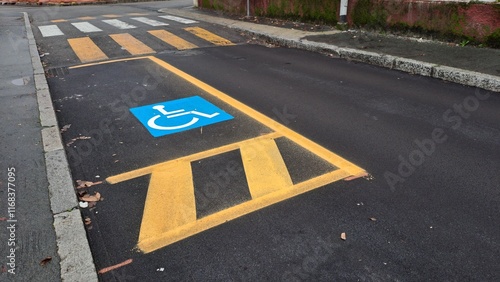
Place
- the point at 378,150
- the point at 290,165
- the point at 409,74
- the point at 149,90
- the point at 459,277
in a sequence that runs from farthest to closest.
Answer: the point at 409,74 < the point at 149,90 < the point at 378,150 < the point at 290,165 < the point at 459,277

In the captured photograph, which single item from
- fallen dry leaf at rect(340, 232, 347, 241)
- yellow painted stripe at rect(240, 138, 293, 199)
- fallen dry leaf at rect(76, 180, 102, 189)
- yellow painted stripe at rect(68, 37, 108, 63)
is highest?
yellow painted stripe at rect(68, 37, 108, 63)

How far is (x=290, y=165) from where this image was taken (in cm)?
447

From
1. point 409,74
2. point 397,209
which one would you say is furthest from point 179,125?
point 409,74

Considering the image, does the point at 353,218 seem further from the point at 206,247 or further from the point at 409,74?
the point at 409,74

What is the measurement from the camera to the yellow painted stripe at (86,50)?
404 inches

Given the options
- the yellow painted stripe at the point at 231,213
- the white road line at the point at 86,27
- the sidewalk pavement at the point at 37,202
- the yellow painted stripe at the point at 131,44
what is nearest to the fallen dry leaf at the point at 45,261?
the sidewalk pavement at the point at 37,202

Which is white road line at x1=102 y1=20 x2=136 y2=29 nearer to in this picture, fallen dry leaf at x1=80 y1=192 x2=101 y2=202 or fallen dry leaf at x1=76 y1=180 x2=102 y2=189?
fallen dry leaf at x1=76 y1=180 x2=102 y2=189

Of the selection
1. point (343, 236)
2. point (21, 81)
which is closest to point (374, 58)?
point (343, 236)

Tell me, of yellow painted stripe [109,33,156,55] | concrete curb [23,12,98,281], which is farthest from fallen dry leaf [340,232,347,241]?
yellow painted stripe [109,33,156,55]

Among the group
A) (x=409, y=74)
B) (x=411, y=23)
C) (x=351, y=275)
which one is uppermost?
(x=411, y=23)

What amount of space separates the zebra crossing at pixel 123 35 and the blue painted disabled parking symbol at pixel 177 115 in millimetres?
4677

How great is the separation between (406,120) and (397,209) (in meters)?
2.50

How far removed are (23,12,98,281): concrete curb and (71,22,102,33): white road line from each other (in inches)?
393

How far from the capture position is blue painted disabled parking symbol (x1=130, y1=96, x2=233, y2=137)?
5.61m
